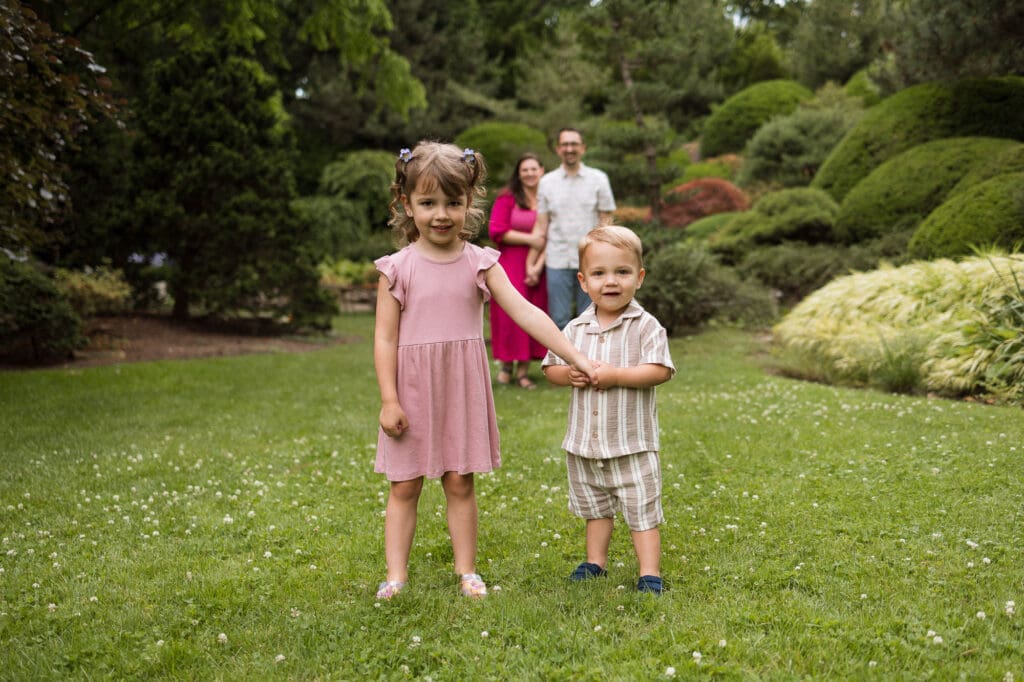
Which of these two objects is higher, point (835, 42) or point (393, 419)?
point (835, 42)

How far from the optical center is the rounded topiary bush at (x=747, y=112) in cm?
2525

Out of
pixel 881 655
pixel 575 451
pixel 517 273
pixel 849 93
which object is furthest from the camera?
pixel 849 93

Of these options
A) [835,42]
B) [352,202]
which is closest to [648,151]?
[352,202]

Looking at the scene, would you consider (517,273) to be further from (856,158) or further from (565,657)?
(856,158)

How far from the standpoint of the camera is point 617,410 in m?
3.24

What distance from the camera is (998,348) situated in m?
6.87

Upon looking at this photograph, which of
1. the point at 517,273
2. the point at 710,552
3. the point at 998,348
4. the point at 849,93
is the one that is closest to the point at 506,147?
the point at 849,93

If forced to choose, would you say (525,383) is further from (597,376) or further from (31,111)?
(597,376)

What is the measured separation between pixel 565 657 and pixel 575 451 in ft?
2.76

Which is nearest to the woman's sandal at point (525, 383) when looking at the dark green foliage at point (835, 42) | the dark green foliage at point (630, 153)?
the dark green foliage at point (630, 153)

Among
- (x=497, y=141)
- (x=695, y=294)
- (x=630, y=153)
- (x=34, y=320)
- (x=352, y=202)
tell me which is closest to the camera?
(x=34, y=320)

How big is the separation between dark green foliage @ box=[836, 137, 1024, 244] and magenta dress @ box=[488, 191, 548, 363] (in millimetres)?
6400

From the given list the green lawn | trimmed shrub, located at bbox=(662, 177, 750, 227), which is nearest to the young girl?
the green lawn

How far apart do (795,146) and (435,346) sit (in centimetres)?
1863
